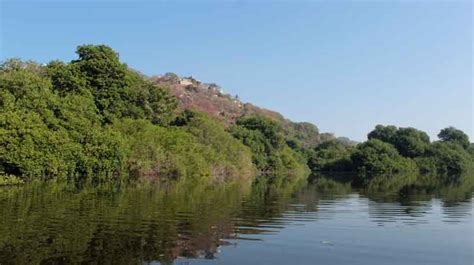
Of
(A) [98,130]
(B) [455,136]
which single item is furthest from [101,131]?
(B) [455,136]

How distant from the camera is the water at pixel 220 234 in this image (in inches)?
457

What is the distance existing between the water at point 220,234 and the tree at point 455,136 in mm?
138200

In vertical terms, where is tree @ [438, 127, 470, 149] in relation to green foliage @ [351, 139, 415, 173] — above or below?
above

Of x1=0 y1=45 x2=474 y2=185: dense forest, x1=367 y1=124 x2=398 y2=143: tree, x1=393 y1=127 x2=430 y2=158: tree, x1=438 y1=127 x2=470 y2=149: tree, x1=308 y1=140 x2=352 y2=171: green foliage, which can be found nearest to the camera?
x1=0 y1=45 x2=474 y2=185: dense forest

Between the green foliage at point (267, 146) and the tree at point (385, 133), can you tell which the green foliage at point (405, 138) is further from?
the green foliage at point (267, 146)

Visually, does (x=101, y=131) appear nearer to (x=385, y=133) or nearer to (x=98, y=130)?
(x=98, y=130)

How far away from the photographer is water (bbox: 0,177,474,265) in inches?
457

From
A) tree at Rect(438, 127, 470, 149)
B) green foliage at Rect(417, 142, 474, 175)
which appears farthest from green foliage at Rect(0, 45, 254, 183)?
tree at Rect(438, 127, 470, 149)

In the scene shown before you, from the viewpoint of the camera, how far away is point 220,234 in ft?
48.7

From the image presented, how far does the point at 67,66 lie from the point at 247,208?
134 ft

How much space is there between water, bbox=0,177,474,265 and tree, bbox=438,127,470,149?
138 metres

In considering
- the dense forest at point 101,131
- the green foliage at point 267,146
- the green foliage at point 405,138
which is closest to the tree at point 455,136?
the green foliage at point 405,138

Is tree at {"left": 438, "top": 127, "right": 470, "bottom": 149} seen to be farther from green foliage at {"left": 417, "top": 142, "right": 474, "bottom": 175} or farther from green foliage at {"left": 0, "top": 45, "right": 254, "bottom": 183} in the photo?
green foliage at {"left": 0, "top": 45, "right": 254, "bottom": 183}

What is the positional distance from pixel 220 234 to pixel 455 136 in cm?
15120
